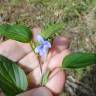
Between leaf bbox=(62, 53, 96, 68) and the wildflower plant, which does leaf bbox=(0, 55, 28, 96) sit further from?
leaf bbox=(62, 53, 96, 68)

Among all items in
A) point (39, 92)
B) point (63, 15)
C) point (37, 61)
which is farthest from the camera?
point (63, 15)

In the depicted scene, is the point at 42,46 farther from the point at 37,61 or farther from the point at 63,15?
the point at 63,15

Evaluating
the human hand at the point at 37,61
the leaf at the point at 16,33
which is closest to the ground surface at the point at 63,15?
the human hand at the point at 37,61

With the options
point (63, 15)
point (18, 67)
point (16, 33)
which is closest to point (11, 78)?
point (18, 67)

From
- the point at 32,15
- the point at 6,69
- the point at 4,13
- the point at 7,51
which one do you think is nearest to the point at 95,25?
the point at 32,15

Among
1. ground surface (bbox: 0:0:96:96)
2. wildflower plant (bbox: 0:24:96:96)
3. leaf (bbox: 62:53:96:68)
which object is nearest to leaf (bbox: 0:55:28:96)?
wildflower plant (bbox: 0:24:96:96)
